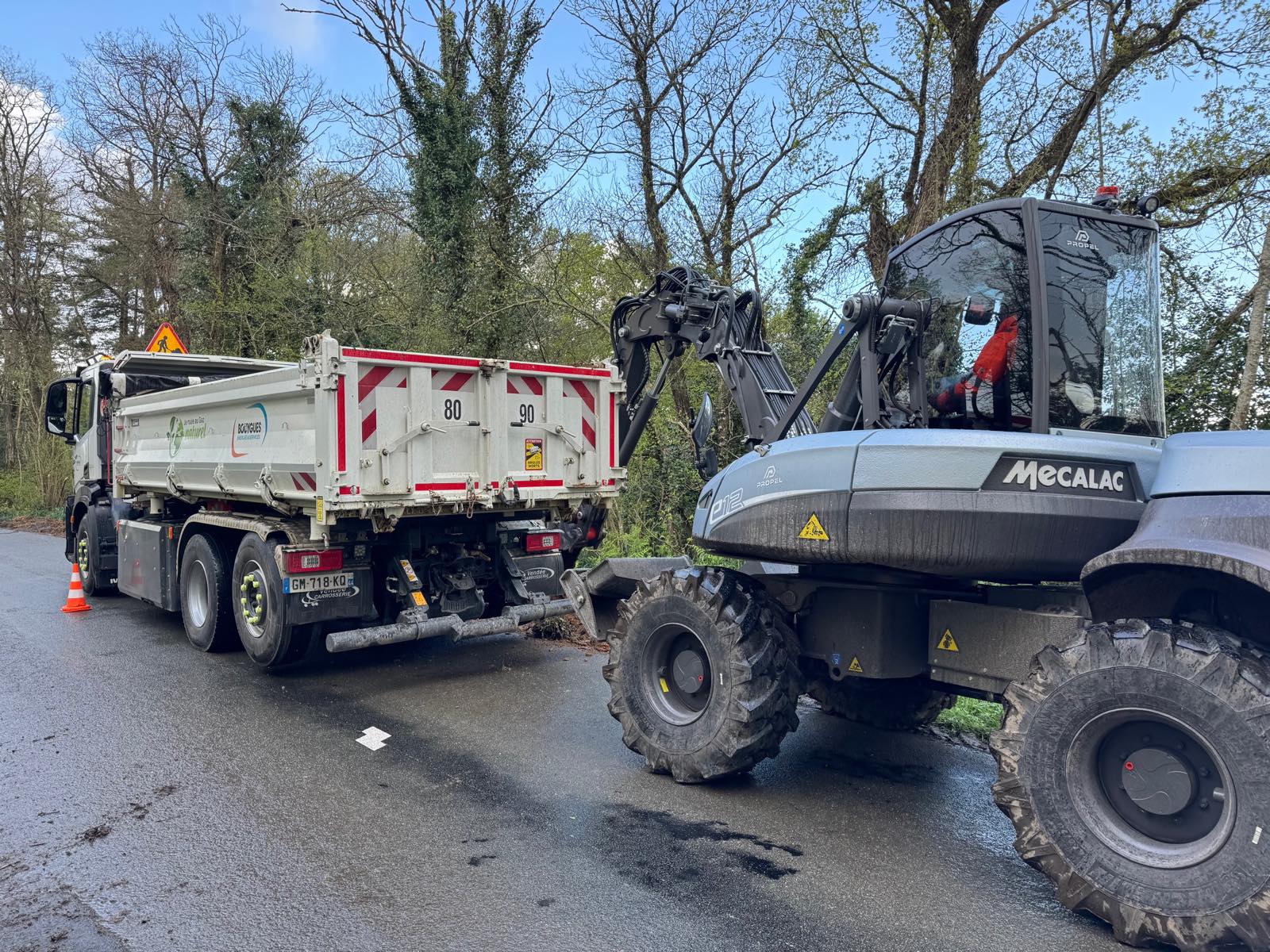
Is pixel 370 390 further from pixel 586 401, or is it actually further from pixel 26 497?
pixel 26 497

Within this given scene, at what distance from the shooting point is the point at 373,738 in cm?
566

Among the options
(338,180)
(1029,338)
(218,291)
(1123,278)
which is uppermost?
(338,180)

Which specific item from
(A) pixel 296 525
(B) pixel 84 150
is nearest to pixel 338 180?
(B) pixel 84 150

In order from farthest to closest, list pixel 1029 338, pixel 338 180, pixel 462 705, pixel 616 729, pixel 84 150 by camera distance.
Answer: pixel 84 150
pixel 338 180
pixel 462 705
pixel 616 729
pixel 1029 338

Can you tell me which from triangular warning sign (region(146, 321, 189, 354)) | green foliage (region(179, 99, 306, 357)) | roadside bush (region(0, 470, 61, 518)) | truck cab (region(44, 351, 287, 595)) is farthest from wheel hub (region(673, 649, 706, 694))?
→ roadside bush (region(0, 470, 61, 518))

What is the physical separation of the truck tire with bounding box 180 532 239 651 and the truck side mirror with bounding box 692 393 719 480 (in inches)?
178

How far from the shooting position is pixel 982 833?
425 centimetres

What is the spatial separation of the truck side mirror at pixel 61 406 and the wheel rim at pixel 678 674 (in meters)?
9.21

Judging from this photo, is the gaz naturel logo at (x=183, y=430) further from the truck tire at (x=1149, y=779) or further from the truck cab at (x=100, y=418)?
the truck tire at (x=1149, y=779)

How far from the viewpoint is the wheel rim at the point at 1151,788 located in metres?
3.10

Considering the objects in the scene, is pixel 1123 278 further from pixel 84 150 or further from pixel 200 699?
pixel 84 150

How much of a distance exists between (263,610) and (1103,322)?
6.09 meters

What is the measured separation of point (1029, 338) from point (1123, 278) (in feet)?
1.97

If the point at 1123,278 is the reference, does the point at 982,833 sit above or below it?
below
